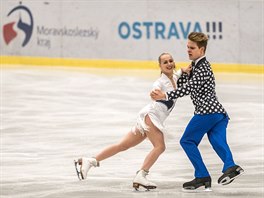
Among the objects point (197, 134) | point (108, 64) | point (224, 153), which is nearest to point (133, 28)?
point (108, 64)

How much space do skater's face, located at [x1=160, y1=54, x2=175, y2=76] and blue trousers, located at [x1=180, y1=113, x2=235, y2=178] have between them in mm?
347

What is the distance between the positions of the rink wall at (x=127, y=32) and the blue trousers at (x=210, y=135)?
826 cm

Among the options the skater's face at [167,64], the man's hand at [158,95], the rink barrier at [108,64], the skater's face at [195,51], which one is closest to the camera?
the man's hand at [158,95]

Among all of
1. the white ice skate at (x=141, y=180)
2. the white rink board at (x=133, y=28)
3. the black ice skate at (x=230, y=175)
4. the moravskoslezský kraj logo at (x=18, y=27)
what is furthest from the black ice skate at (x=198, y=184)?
the moravskoslezský kraj logo at (x=18, y=27)

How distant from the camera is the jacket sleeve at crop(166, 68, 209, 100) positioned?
5543 mm

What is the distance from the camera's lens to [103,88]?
42.2 ft

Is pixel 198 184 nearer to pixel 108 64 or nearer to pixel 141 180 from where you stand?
pixel 141 180

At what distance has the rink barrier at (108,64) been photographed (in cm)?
1406

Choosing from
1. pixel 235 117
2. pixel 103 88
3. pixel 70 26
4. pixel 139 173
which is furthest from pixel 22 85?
pixel 139 173

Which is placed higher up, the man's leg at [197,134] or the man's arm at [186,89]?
the man's arm at [186,89]

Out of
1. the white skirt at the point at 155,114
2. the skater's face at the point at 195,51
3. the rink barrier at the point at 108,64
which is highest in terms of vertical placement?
the rink barrier at the point at 108,64

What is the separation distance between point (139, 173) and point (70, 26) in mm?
9950

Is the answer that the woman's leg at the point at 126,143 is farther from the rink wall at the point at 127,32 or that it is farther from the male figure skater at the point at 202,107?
the rink wall at the point at 127,32

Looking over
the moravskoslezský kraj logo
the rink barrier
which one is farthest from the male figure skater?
the moravskoslezský kraj logo
